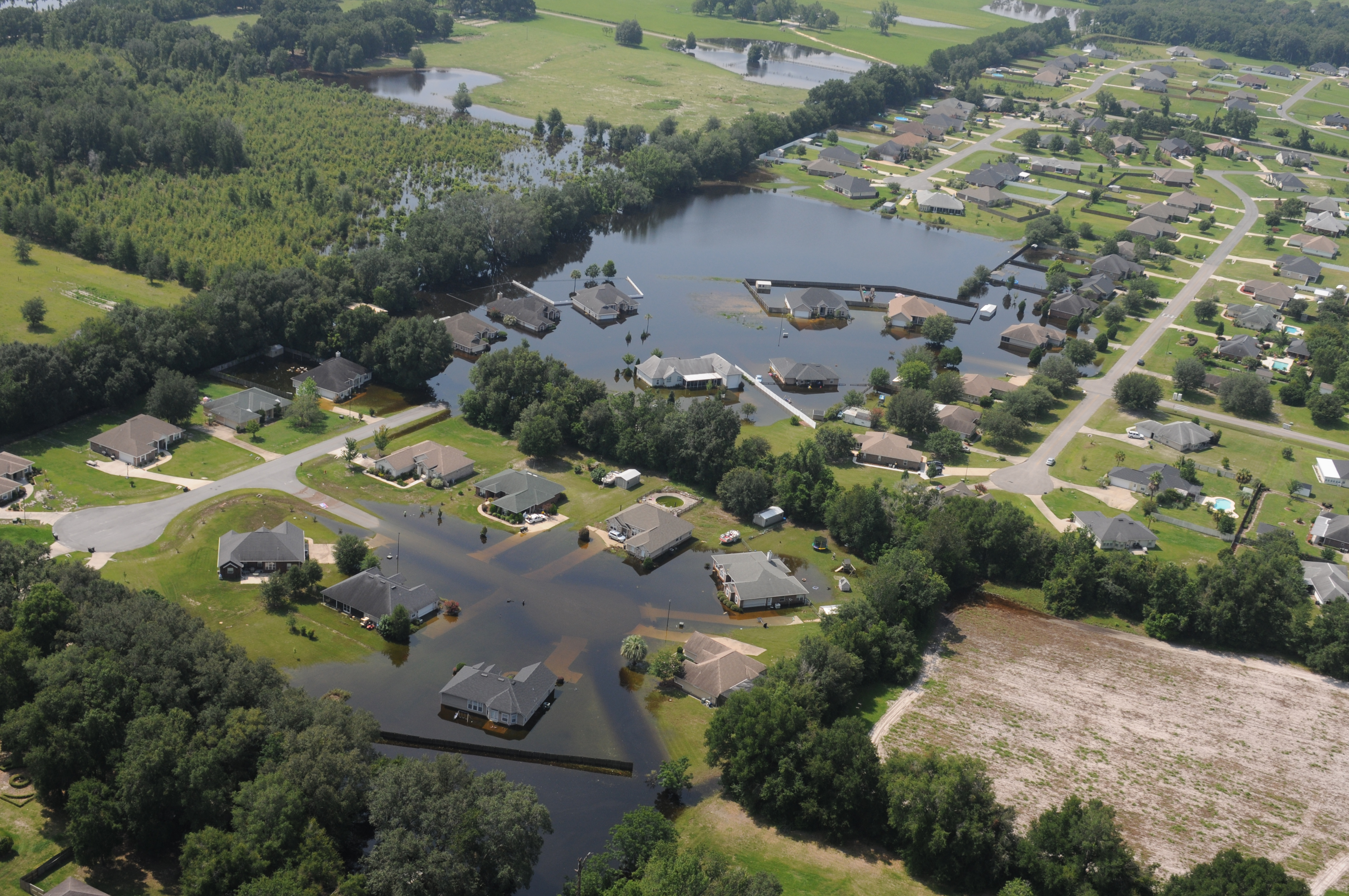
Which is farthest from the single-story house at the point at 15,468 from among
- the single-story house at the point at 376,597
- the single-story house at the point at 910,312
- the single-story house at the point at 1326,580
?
the single-story house at the point at 1326,580

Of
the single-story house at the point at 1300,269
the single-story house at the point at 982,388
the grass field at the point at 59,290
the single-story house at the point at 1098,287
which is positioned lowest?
the single-story house at the point at 982,388

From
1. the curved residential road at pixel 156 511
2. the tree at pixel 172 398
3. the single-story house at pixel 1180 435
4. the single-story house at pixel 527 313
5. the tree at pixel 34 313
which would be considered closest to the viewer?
the curved residential road at pixel 156 511

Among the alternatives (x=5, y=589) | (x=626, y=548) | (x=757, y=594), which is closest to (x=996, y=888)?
(x=757, y=594)

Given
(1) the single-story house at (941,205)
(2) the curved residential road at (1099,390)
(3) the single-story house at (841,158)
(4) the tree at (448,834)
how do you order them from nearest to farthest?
(4) the tree at (448,834), (2) the curved residential road at (1099,390), (1) the single-story house at (941,205), (3) the single-story house at (841,158)

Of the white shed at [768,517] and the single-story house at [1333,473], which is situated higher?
the single-story house at [1333,473]

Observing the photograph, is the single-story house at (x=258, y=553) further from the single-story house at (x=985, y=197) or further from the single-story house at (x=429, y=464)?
the single-story house at (x=985, y=197)

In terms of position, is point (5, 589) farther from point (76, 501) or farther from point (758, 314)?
point (758, 314)

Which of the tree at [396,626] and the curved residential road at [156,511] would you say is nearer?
the tree at [396,626]
